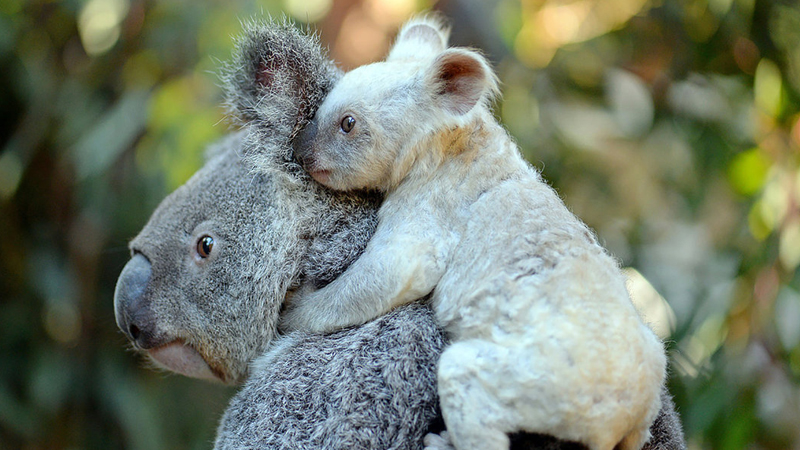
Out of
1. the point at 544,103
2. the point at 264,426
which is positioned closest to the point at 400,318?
the point at 264,426

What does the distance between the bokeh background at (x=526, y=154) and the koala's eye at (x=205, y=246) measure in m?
1.27

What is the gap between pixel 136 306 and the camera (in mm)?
1671

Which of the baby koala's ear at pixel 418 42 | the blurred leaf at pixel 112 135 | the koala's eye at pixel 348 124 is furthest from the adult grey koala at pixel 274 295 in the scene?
the blurred leaf at pixel 112 135

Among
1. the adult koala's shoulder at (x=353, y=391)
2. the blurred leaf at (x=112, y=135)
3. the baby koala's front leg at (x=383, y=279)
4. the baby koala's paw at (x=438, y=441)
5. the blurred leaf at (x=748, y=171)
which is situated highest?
the blurred leaf at (x=112, y=135)

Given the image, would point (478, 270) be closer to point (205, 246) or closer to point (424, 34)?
point (205, 246)

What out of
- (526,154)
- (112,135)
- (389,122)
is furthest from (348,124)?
(112,135)

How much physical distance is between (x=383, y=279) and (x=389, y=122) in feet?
1.33

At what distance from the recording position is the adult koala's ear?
1635 mm

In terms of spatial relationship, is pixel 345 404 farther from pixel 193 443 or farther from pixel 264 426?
pixel 193 443

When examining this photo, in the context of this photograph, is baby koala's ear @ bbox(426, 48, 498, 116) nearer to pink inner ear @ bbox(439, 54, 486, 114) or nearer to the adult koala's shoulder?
pink inner ear @ bbox(439, 54, 486, 114)

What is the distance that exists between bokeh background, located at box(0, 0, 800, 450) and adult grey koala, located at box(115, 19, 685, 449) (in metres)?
1.21

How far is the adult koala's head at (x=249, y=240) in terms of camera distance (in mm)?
1587

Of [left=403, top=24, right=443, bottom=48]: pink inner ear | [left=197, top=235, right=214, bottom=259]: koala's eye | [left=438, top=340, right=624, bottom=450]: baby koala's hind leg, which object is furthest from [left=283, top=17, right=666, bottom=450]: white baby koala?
[left=197, top=235, right=214, bottom=259]: koala's eye

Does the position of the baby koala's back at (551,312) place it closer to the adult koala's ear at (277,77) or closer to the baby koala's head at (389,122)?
the baby koala's head at (389,122)
